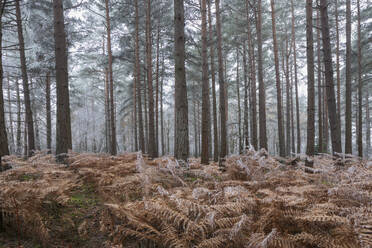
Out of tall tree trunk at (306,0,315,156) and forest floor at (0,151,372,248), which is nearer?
forest floor at (0,151,372,248)

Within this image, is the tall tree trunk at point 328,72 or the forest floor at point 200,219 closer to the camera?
the forest floor at point 200,219

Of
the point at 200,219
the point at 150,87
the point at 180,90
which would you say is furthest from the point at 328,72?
the point at 150,87

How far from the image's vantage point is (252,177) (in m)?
3.90

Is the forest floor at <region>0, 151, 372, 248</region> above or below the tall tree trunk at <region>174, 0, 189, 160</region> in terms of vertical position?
below

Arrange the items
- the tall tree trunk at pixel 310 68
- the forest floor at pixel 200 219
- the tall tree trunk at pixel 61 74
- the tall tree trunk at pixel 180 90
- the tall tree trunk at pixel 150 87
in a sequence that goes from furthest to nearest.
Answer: the tall tree trunk at pixel 150 87 < the tall tree trunk at pixel 310 68 < the tall tree trunk at pixel 61 74 < the tall tree trunk at pixel 180 90 < the forest floor at pixel 200 219

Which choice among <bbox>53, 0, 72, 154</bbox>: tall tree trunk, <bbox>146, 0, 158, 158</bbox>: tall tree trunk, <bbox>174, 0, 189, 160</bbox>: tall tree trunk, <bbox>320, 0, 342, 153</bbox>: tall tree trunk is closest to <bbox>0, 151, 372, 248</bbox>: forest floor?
<bbox>174, 0, 189, 160</bbox>: tall tree trunk

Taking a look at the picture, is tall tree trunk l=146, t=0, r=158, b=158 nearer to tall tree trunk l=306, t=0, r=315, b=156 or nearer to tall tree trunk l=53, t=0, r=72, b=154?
tall tree trunk l=53, t=0, r=72, b=154

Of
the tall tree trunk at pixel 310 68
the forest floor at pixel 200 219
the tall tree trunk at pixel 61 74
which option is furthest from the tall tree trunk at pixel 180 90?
the tall tree trunk at pixel 310 68

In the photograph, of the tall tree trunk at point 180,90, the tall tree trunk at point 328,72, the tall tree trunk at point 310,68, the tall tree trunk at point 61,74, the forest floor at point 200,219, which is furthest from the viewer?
the tall tree trunk at point 310,68

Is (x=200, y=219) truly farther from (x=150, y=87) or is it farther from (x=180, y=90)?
(x=150, y=87)

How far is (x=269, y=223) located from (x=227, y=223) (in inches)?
21.6

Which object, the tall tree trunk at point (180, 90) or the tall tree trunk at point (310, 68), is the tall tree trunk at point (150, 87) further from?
the tall tree trunk at point (310, 68)

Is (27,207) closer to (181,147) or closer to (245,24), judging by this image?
(181,147)

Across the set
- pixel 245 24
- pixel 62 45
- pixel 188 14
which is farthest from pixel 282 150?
pixel 62 45
